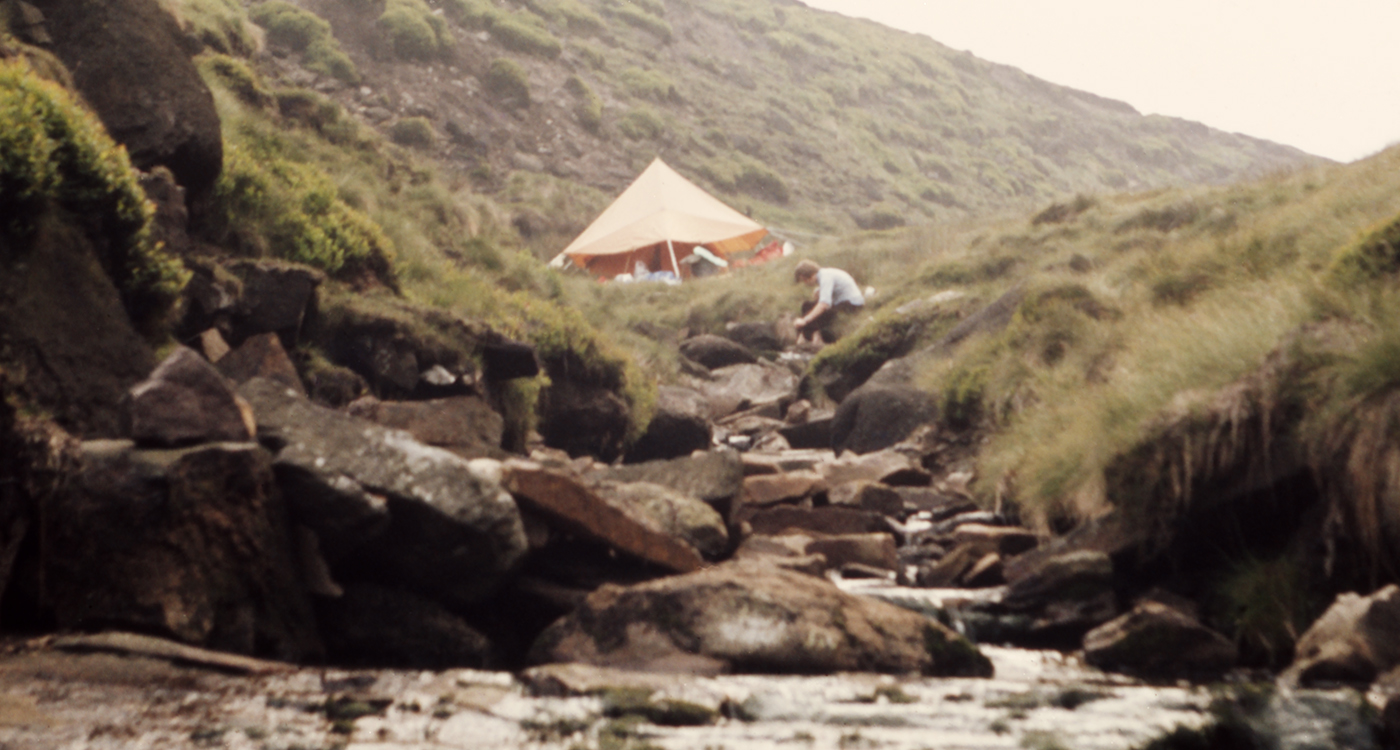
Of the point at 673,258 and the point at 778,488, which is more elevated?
the point at 673,258

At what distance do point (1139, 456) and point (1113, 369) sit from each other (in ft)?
8.87

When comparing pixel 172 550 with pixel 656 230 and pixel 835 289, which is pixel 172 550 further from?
pixel 656 230

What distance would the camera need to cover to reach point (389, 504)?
5414mm

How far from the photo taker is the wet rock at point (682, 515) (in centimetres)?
691

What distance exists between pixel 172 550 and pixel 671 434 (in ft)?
27.3

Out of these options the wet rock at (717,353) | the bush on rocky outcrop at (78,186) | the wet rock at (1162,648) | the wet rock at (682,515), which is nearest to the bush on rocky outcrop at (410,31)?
the wet rock at (717,353)

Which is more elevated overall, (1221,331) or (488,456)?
(1221,331)

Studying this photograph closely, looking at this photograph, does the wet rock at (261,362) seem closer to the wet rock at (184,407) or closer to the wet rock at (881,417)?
the wet rock at (184,407)

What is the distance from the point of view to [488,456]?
24.2ft

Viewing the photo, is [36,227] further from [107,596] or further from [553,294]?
[553,294]

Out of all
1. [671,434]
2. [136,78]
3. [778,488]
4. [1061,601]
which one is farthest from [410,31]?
[1061,601]

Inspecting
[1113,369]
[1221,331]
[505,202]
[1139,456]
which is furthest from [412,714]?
[505,202]

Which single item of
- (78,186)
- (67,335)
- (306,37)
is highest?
(306,37)

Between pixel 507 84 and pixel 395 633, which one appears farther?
pixel 507 84
